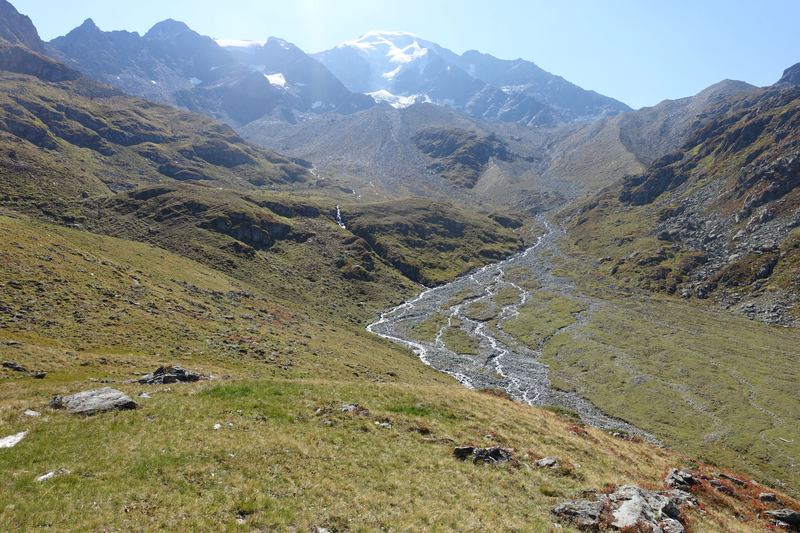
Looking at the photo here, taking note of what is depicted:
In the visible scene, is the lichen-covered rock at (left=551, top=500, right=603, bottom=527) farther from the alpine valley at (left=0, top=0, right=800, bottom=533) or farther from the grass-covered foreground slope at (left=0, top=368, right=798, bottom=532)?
the grass-covered foreground slope at (left=0, top=368, right=798, bottom=532)

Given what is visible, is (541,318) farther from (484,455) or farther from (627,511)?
(627,511)

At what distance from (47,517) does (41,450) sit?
570 centimetres

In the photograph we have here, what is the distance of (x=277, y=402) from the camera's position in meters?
24.6

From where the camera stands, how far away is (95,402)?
1941 centimetres

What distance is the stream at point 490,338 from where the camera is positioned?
63.2 meters

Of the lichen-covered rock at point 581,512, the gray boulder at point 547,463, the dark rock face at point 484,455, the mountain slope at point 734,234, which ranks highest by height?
the mountain slope at point 734,234

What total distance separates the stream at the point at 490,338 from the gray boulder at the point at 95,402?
184ft

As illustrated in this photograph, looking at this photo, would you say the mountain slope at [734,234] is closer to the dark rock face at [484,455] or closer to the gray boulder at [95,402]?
the dark rock face at [484,455]

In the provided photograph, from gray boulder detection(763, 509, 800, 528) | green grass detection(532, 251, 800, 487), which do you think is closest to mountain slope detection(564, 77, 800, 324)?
green grass detection(532, 251, 800, 487)

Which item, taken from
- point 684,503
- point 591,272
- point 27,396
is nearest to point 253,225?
point 27,396

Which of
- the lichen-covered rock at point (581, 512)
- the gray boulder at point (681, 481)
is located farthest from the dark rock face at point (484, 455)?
the gray boulder at point (681, 481)

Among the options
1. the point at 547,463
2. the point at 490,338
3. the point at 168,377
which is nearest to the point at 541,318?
the point at 490,338

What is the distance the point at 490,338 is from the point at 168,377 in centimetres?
8093

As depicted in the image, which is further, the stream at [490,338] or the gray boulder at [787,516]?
the stream at [490,338]
